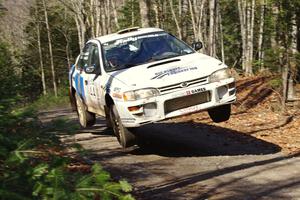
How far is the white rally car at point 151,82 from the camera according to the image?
25.1 ft

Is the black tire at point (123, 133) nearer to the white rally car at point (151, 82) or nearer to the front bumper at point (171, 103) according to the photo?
the white rally car at point (151, 82)

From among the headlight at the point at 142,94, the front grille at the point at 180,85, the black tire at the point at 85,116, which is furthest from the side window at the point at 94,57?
the front grille at the point at 180,85

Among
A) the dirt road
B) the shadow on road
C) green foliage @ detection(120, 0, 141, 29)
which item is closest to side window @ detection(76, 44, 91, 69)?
the dirt road

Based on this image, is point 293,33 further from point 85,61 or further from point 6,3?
point 6,3

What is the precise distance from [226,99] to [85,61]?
11.6ft

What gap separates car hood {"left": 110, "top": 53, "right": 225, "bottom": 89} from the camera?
764 centimetres

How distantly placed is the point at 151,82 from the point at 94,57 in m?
2.39

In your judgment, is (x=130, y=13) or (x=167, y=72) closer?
(x=167, y=72)

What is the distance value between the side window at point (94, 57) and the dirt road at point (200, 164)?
1541mm

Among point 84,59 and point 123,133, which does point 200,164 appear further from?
point 84,59

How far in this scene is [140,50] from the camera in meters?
9.03

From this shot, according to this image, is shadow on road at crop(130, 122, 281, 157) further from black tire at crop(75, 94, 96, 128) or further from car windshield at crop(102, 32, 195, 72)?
car windshield at crop(102, 32, 195, 72)

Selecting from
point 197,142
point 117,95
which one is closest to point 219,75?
point 117,95

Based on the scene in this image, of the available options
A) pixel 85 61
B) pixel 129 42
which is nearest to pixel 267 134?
pixel 129 42
